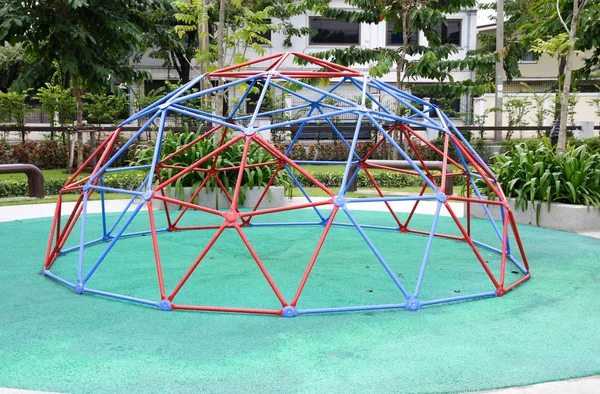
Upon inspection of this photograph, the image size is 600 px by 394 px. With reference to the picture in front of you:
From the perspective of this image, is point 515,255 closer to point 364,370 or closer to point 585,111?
point 364,370

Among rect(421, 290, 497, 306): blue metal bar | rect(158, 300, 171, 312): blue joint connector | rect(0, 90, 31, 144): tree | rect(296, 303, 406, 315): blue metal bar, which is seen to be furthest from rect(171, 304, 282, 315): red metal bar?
rect(0, 90, 31, 144): tree

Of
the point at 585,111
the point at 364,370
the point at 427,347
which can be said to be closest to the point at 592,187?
the point at 427,347

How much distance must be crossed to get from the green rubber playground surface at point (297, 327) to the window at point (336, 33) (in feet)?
72.9

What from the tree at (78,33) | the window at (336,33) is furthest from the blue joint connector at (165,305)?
the window at (336,33)

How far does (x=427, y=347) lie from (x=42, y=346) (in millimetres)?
2181

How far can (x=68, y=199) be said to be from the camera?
11.0 metres

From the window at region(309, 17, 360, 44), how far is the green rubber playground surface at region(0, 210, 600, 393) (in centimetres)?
2221

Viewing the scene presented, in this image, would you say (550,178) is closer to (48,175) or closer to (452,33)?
(48,175)

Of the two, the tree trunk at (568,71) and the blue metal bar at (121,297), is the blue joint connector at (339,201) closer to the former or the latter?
the blue metal bar at (121,297)

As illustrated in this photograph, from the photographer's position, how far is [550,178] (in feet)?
26.6

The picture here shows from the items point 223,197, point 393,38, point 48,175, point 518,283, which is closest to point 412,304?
point 518,283

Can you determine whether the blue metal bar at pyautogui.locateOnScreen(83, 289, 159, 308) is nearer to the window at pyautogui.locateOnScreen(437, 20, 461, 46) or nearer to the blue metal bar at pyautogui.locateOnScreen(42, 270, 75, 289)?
the blue metal bar at pyautogui.locateOnScreen(42, 270, 75, 289)

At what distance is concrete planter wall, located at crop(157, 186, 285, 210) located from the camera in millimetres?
9422

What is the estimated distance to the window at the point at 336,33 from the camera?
27.7 metres
